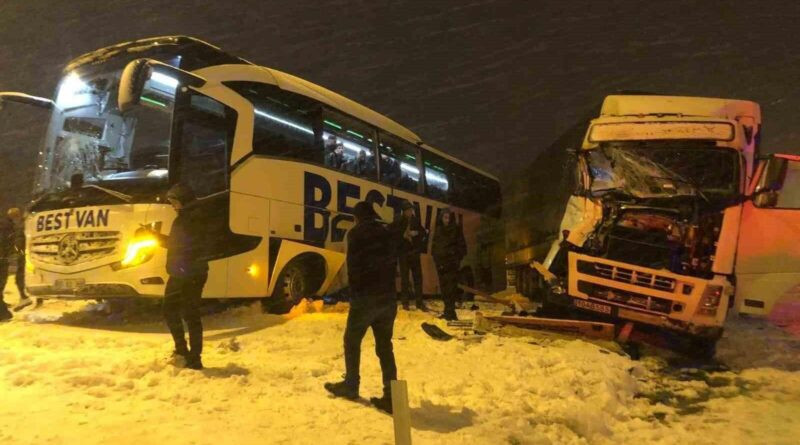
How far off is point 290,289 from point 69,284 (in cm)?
323

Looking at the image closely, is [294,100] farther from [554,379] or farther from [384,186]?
[554,379]

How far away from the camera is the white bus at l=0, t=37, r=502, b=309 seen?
25.8ft

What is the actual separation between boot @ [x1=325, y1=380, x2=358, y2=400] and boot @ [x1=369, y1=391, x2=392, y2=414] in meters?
0.22

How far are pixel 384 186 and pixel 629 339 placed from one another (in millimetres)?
5786

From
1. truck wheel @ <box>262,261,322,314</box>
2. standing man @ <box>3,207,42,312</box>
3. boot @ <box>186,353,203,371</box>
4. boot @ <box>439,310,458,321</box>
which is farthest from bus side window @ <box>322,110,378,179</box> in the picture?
boot @ <box>186,353,203,371</box>

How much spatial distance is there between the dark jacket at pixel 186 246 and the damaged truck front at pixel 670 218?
550cm

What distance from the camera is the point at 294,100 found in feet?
33.3

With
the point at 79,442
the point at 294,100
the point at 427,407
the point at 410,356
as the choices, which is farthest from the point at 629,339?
the point at 79,442

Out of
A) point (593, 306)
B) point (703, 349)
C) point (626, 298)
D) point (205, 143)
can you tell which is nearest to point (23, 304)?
point (205, 143)

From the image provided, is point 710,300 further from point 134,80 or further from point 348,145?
point 134,80

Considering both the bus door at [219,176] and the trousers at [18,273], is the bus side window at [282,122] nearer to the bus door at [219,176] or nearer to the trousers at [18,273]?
the bus door at [219,176]

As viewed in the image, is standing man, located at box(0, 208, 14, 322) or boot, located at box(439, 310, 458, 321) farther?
boot, located at box(439, 310, 458, 321)

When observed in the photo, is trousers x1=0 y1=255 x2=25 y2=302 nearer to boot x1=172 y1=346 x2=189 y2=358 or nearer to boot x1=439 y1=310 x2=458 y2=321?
boot x1=172 y1=346 x2=189 y2=358

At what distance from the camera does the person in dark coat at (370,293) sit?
5043 millimetres
